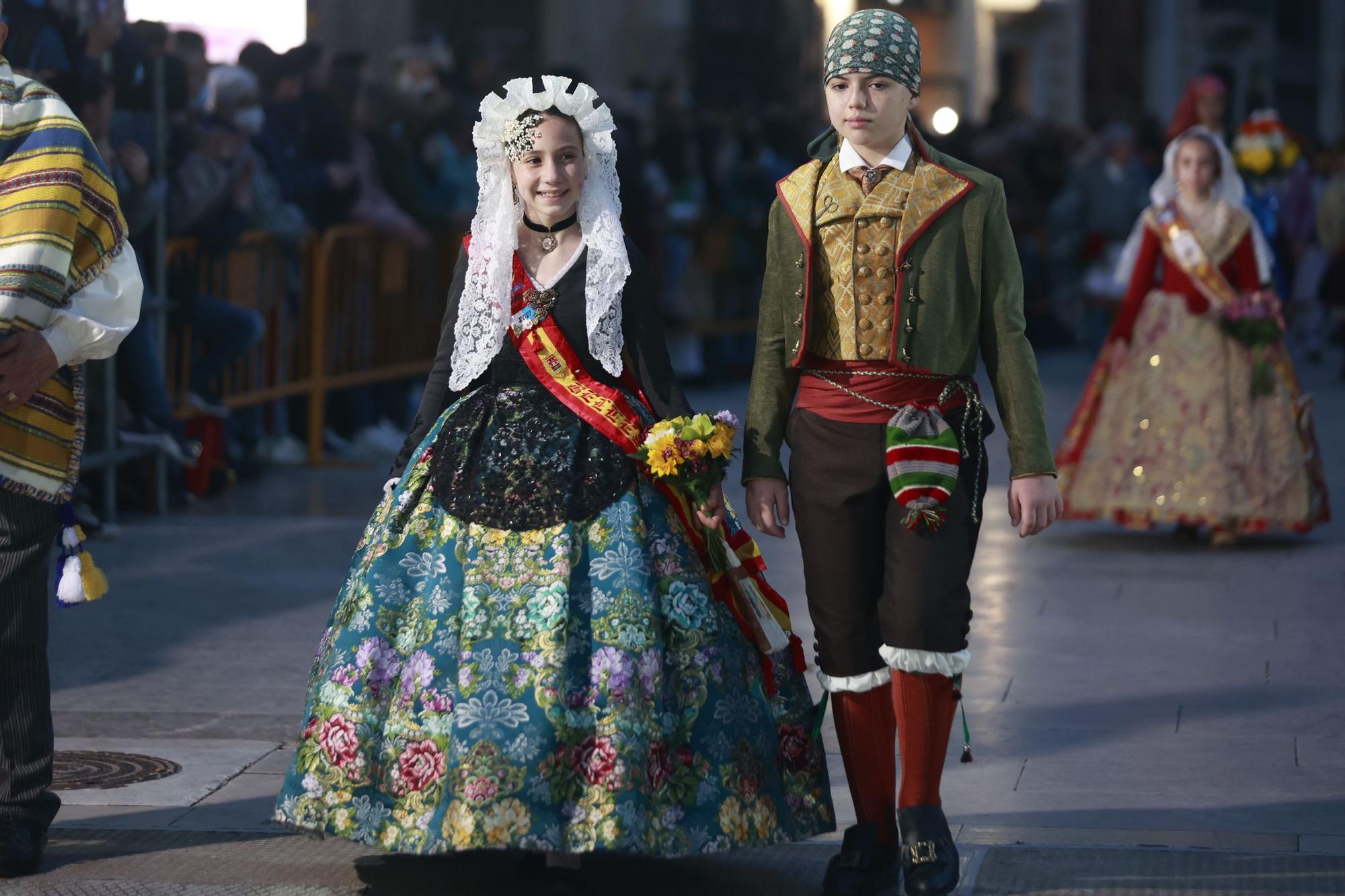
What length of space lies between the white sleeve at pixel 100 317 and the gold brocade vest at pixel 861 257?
1433 mm

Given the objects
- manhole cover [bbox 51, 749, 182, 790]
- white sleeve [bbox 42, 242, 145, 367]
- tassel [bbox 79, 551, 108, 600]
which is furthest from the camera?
manhole cover [bbox 51, 749, 182, 790]

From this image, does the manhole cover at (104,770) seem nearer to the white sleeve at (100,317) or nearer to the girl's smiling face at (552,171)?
the white sleeve at (100,317)

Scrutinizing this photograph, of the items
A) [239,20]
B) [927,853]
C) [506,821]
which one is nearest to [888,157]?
[927,853]

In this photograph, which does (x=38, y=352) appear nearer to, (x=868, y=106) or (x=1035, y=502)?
(x=868, y=106)

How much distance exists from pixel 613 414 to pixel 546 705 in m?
0.64

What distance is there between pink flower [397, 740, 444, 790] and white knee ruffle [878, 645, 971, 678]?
886mm

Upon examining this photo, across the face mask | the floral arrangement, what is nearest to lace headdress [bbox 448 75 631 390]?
the face mask

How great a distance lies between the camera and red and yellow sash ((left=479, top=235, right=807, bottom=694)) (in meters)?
4.58

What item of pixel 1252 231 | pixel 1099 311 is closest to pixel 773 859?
pixel 1252 231

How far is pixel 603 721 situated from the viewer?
14.2 ft

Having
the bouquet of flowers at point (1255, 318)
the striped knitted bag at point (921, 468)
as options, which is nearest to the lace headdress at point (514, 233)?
the striped knitted bag at point (921, 468)

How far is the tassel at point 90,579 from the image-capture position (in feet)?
16.2

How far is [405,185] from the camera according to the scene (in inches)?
496

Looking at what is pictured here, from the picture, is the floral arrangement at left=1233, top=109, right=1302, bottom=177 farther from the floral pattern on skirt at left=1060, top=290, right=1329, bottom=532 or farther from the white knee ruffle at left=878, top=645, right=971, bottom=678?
the white knee ruffle at left=878, top=645, right=971, bottom=678
